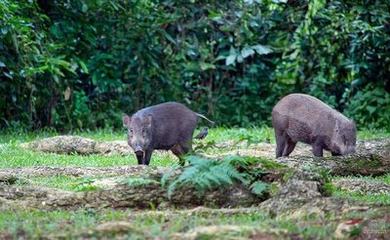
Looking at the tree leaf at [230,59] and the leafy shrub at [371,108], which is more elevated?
the tree leaf at [230,59]

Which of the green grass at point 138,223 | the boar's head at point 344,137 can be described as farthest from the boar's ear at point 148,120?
the green grass at point 138,223

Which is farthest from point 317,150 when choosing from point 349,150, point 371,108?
point 371,108

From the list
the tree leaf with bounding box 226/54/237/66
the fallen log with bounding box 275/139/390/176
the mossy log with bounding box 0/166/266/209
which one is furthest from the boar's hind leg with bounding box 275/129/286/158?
the tree leaf with bounding box 226/54/237/66

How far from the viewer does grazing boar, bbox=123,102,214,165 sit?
431 inches

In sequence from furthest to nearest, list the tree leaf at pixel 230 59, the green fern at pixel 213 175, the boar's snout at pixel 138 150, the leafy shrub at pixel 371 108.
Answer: the tree leaf at pixel 230 59 → the leafy shrub at pixel 371 108 → the boar's snout at pixel 138 150 → the green fern at pixel 213 175

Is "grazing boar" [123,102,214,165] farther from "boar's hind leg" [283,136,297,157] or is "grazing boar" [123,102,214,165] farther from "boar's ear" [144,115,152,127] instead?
"boar's hind leg" [283,136,297,157]

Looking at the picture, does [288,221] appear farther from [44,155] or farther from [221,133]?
[221,133]

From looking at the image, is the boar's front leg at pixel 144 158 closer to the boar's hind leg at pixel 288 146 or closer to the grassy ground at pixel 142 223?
the boar's hind leg at pixel 288 146

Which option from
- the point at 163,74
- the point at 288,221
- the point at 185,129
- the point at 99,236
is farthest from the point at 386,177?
the point at 163,74

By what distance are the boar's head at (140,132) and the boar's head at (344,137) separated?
227cm

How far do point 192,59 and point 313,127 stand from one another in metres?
8.00

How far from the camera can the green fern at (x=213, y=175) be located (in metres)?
6.62

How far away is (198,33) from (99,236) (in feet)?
45.5

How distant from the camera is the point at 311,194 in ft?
21.4
